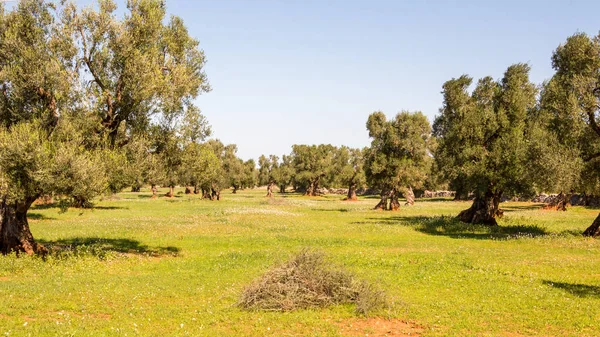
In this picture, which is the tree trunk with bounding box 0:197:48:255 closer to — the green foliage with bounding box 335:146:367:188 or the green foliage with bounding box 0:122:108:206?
the green foliage with bounding box 0:122:108:206

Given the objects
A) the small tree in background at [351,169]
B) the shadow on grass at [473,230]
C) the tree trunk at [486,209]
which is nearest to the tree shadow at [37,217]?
the shadow on grass at [473,230]

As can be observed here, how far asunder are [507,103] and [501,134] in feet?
11.5

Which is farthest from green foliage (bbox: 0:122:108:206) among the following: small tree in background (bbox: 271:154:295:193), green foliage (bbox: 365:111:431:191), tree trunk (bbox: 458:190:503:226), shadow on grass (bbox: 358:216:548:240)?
small tree in background (bbox: 271:154:295:193)

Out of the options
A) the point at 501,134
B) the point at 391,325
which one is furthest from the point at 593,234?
the point at 391,325

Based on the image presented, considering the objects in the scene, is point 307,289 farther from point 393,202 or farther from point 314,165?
point 314,165

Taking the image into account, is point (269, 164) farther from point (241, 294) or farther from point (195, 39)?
point (241, 294)

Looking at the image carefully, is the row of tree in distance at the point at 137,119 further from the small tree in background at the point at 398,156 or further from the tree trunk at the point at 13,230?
the small tree in background at the point at 398,156

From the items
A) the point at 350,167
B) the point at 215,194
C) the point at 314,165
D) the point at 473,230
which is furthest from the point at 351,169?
the point at 473,230

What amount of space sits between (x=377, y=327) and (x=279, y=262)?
6.76 meters

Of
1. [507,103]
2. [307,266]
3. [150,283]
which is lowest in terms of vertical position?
[150,283]

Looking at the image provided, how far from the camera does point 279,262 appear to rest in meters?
19.8

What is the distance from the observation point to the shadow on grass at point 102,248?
86.1ft

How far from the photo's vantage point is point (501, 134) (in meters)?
43.4

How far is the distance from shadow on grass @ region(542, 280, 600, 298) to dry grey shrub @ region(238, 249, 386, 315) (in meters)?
9.10
